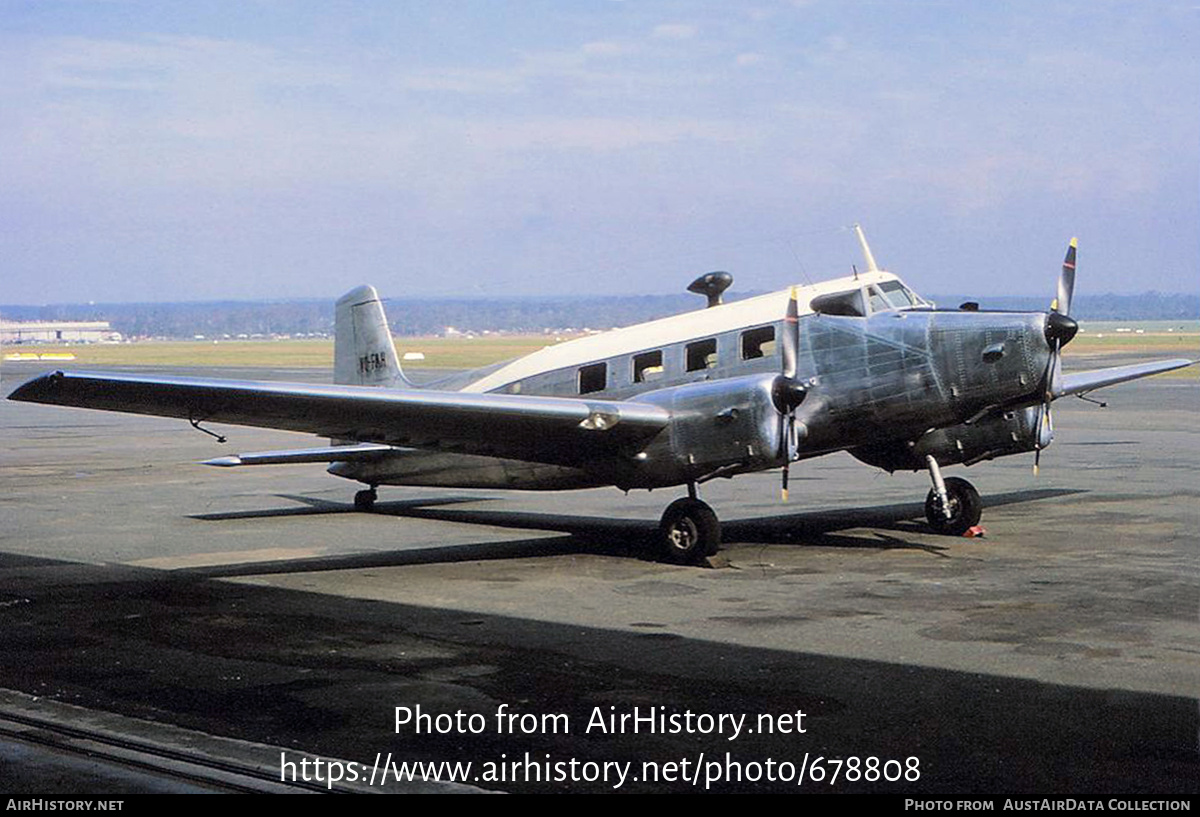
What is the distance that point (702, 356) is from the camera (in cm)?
1800

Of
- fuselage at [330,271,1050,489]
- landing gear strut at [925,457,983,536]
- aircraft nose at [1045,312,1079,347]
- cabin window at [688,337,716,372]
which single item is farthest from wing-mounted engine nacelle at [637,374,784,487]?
landing gear strut at [925,457,983,536]

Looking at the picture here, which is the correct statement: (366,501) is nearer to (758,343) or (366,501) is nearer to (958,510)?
(758,343)

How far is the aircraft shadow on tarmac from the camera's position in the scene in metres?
17.6

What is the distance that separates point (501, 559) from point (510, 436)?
1823 mm

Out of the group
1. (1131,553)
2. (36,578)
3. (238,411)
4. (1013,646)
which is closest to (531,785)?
(1013,646)

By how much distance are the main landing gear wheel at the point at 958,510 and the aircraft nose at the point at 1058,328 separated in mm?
3181

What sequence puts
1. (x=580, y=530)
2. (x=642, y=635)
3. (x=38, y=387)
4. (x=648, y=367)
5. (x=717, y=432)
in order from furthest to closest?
(x=580, y=530) < (x=648, y=367) < (x=717, y=432) < (x=38, y=387) < (x=642, y=635)

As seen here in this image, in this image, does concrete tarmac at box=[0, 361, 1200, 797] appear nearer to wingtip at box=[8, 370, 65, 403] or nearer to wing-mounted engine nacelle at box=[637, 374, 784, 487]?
wing-mounted engine nacelle at box=[637, 374, 784, 487]

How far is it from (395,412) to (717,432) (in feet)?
12.3

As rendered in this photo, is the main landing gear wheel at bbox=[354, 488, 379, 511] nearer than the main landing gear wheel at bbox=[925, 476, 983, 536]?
No

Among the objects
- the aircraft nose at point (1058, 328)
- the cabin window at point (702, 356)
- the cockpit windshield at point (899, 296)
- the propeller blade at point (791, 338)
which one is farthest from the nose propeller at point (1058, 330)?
the cabin window at point (702, 356)

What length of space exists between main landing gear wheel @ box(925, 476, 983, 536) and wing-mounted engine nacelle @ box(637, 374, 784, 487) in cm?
411

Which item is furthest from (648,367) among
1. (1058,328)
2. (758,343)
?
(1058,328)

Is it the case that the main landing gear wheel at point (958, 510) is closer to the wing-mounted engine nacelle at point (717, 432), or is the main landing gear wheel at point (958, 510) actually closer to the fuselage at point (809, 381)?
the fuselage at point (809, 381)
